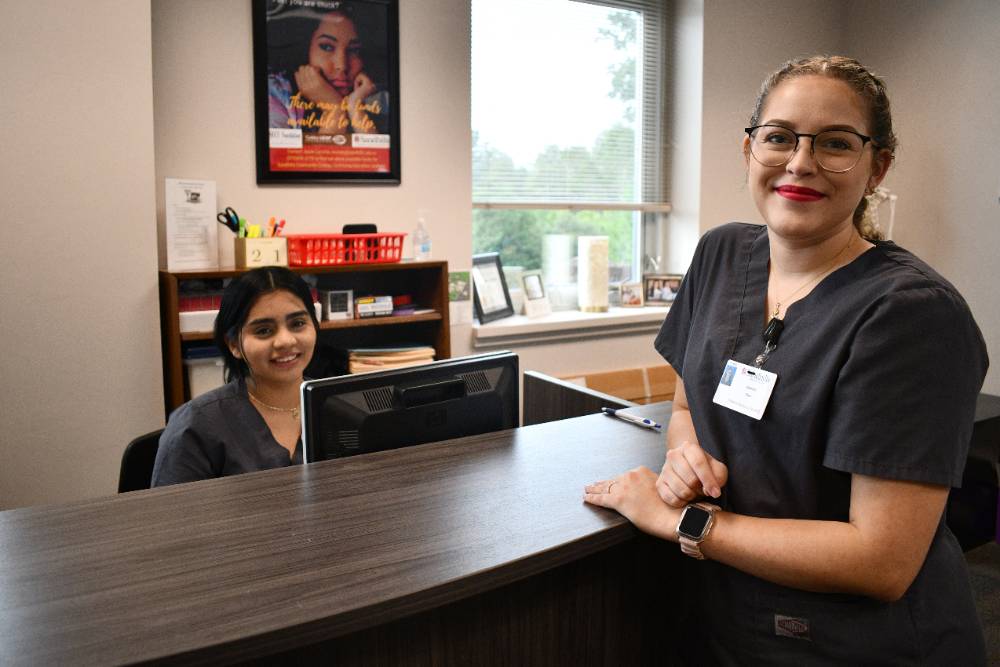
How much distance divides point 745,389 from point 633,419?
64 cm

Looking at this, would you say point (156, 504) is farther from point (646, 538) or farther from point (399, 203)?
point (399, 203)

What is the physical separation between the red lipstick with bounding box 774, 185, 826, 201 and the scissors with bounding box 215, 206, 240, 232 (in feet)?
7.81

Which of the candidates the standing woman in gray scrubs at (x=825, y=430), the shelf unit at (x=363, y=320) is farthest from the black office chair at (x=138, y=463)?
the standing woman in gray scrubs at (x=825, y=430)

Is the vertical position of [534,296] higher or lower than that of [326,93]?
lower

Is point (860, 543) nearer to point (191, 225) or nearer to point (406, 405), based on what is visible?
point (406, 405)

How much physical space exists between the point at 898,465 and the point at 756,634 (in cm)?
36

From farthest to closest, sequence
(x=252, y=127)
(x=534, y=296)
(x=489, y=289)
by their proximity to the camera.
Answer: (x=534, y=296) → (x=489, y=289) → (x=252, y=127)

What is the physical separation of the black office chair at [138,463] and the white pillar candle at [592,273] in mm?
2658

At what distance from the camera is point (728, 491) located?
3.99 feet

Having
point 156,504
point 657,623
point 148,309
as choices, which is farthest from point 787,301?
point 148,309

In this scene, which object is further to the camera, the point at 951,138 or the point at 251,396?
the point at 951,138

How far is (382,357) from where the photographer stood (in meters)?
3.20

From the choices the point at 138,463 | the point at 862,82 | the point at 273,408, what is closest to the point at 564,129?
the point at 273,408

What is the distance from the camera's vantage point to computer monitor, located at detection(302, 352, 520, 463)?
1.43m
